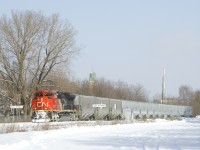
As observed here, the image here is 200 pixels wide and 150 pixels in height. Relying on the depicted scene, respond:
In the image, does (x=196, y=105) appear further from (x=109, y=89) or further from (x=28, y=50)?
(x=28, y=50)

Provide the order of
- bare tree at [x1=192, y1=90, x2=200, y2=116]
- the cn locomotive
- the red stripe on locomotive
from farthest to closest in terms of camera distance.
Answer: bare tree at [x1=192, y1=90, x2=200, y2=116] < the red stripe on locomotive < the cn locomotive

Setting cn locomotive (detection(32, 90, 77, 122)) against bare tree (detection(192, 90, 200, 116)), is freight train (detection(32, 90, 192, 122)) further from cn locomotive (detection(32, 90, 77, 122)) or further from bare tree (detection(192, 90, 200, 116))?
bare tree (detection(192, 90, 200, 116))

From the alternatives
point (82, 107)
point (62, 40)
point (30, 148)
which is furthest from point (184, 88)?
point (30, 148)

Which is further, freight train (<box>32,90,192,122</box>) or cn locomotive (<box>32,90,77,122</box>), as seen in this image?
freight train (<box>32,90,192,122</box>)

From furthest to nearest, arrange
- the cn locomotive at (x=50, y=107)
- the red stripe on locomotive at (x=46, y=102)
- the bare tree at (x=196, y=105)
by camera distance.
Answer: the bare tree at (x=196, y=105), the red stripe on locomotive at (x=46, y=102), the cn locomotive at (x=50, y=107)

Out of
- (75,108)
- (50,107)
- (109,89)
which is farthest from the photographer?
(109,89)

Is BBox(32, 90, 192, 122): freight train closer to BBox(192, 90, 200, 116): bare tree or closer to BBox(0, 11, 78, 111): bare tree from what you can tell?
BBox(0, 11, 78, 111): bare tree

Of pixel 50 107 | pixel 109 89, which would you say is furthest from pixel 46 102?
pixel 109 89

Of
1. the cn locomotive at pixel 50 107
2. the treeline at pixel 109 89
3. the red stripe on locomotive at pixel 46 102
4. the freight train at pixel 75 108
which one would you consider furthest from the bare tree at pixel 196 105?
the red stripe on locomotive at pixel 46 102

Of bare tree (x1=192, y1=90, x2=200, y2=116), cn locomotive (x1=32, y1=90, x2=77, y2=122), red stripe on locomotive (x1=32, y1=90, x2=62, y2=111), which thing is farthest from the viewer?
bare tree (x1=192, y1=90, x2=200, y2=116)

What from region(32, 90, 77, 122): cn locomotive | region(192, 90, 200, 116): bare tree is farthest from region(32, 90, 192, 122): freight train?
region(192, 90, 200, 116): bare tree

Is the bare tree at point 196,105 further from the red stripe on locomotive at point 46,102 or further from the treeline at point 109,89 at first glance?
the red stripe on locomotive at point 46,102

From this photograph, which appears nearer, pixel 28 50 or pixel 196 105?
pixel 28 50

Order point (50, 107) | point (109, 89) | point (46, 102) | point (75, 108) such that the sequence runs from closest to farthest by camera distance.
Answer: point (50, 107), point (46, 102), point (75, 108), point (109, 89)
